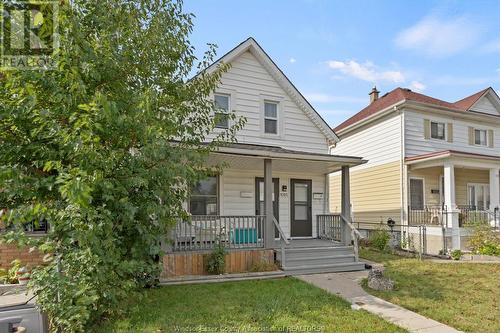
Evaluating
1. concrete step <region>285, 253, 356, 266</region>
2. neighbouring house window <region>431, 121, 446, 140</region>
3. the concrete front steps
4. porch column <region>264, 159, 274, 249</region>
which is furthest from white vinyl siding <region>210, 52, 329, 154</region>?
neighbouring house window <region>431, 121, 446, 140</region>

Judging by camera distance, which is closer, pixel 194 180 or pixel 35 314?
pixel 35 314

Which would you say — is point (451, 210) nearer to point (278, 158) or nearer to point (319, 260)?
point (319, 260)

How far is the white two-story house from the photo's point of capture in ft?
27.9

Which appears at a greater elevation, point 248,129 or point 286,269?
point 248,129

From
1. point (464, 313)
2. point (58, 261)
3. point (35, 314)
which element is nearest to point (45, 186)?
point (58, 261)

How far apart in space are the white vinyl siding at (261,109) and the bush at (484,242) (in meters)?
6.37

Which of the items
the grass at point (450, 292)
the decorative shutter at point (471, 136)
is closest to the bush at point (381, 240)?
the grass at point (450, 292)

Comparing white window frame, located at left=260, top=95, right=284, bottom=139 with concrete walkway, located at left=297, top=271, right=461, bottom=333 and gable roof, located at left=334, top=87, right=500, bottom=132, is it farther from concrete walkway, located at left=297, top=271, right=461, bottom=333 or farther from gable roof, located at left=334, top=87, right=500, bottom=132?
gable roof, located at left=334, top=87, right=500, bottom=132

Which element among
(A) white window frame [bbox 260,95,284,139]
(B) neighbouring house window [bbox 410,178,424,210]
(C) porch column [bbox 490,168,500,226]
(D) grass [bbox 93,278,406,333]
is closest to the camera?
(D) grass [bbox 93,278,406,333]

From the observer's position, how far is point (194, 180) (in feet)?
17.0

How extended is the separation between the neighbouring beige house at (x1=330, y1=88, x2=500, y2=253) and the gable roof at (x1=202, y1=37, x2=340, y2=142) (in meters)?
4.33

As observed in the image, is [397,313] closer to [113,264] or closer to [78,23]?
[113,264]

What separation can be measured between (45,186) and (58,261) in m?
1.07

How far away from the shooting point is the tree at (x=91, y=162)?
155 inches
